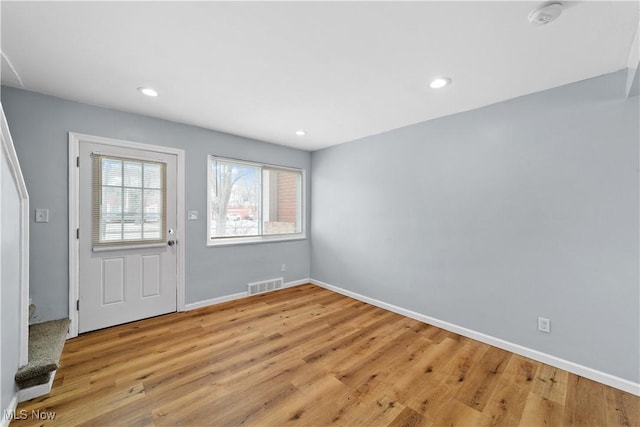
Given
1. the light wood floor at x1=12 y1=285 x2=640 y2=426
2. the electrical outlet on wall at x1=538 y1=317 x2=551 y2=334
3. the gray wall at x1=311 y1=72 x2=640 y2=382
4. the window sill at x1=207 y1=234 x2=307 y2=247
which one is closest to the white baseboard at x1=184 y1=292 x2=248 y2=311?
the light wood floor at x1=12 y1=285 x2=640 y2=426

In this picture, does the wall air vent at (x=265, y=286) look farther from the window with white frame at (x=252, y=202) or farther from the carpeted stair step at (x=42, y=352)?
the carpeted stair step at (x=42, y=352)

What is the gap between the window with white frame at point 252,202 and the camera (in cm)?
381

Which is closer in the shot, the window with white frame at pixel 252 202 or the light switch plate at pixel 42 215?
the light switch plate at pixel 42 215

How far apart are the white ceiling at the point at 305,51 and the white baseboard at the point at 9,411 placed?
7.54 feet

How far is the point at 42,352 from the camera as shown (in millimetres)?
1989

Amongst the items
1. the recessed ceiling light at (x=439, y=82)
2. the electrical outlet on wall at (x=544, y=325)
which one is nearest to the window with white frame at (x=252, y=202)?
the recessed ceiling light at (x=439, y=82)

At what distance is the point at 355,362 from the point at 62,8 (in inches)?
124

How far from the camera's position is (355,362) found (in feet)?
7.49

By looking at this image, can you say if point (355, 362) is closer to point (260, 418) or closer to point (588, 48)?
point (260, 418)

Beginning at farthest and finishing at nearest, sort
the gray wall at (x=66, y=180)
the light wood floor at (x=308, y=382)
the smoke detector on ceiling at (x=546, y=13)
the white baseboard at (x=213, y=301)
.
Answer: the white baseboard at (x=213, y=301) → the gray wall at (x=66, y=180) → the light wood floor at (x=308, y=382) → the smoke detector on ceiling at (x=546, y=13)

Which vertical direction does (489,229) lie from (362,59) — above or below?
below

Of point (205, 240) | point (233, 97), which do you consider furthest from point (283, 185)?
point (233, 97)

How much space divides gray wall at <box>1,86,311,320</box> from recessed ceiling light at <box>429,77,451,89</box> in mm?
2668

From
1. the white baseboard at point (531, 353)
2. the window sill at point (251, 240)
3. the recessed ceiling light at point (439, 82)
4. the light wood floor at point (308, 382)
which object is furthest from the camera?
the window sill at point (251, 240)
